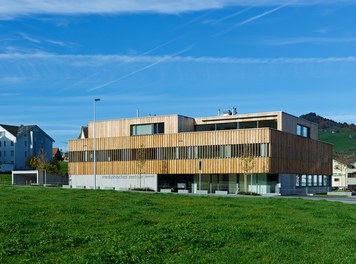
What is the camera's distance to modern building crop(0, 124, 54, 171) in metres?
129

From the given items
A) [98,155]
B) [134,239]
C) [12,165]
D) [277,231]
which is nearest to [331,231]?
[277,231]

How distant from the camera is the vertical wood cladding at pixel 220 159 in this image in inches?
2731

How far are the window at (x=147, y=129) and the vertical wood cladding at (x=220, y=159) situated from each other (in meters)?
1.13

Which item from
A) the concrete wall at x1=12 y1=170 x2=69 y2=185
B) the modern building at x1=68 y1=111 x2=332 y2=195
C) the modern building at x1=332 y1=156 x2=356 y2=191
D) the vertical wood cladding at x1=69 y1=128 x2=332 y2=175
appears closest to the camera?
the vertical wood cladding at x1=69 y1=128 x2=332 y2=175

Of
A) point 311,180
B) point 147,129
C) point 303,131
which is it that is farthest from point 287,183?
point 147,129

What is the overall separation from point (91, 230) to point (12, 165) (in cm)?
11801

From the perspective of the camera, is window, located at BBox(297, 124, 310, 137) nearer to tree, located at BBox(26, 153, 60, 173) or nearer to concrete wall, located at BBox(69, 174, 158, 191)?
concrete wall, located at BBox(69, 174, 158, 191)

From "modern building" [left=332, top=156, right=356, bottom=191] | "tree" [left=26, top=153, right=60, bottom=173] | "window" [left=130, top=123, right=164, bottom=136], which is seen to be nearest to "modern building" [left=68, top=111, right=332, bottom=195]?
"window" [left=130, top=123, right=164, bottom=136]

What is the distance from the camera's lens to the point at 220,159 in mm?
72062

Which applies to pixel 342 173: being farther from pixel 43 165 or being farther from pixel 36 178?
pixel 36 178

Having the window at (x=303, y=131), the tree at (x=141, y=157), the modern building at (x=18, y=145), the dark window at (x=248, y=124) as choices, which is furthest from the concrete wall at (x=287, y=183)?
the modern building at (x=18, y=145)

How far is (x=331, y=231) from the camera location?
17312mm

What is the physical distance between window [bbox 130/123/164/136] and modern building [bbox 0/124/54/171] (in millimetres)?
50620

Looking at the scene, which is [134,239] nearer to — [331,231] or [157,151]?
[331,231]
